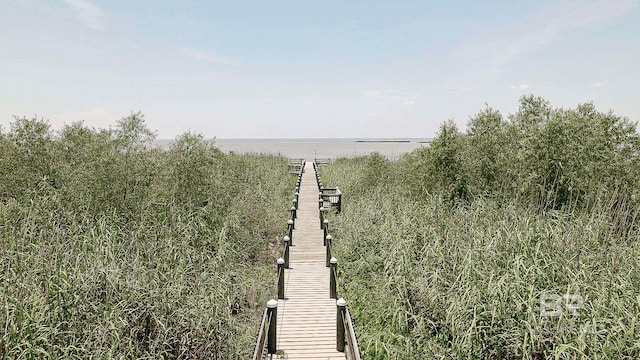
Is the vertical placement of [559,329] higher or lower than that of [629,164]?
lower

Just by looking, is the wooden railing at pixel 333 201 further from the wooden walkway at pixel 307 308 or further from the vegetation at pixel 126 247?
the wooden walkway at pixel 307 308

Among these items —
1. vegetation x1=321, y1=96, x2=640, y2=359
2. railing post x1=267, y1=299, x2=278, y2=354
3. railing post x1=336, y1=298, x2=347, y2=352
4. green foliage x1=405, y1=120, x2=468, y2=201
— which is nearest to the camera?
vegetation x1=321, y1=96, x2=640, y2=359

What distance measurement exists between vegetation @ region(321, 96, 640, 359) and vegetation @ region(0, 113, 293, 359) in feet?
8.82

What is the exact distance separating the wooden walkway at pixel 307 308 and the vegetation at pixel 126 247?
66 cm

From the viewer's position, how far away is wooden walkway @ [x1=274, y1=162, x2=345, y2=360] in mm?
6414

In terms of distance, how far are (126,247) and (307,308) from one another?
15.0 feet

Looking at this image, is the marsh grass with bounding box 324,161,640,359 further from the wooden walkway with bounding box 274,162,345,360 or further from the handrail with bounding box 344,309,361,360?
the wooden walkway with bounding box 274,162,345,360

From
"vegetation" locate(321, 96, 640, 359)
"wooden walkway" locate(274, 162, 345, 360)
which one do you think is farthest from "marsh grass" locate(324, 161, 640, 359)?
"wooden walkway" locate(274, 162, 345, 360)

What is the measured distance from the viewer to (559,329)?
16.1ft

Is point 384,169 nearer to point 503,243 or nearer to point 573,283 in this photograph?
point 503,243

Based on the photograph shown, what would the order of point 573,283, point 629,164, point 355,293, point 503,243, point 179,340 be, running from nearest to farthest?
point 573,283
point 179,340
point 503,243
point 355,293
point 629,164

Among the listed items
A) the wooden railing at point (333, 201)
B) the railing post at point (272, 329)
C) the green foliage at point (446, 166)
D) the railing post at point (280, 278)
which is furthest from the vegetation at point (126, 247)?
the green foliage at point (446, 166)

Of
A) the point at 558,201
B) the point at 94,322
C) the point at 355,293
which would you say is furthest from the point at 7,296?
the point at 558,201

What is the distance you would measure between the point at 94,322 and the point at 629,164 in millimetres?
12863
